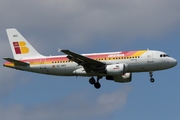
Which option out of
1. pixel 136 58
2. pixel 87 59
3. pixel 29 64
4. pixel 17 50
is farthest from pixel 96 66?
pixel 17 50

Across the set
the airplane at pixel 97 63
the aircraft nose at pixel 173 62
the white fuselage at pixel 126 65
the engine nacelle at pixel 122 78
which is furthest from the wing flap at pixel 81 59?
the aircraft nose at pixel 173 62

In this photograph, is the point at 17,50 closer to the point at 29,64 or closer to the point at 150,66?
the point at 29,64

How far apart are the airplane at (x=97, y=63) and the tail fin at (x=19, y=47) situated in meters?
0.83

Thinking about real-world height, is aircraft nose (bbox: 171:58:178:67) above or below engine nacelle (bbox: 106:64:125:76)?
above

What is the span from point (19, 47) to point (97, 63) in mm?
14738

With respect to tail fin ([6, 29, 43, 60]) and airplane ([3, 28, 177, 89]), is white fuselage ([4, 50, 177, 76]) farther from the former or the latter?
tail fin ([6, 29, 43, 60])

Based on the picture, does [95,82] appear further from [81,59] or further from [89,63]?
[81,59]

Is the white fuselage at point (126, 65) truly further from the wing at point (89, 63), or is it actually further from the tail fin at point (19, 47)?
the tail fin at point (19, 47)

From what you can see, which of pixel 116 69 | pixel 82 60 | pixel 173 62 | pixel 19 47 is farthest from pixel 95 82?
pixel 19 47

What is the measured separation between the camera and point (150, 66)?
51.4 metres

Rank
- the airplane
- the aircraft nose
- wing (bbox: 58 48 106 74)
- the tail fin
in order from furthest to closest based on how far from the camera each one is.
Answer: the tail fin, the aircraft nose, the airplane, wing (bbox: 58 48 106 74)

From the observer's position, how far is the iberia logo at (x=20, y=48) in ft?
190

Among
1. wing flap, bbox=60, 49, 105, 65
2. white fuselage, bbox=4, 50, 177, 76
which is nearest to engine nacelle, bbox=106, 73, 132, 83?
white fuselage, bbox=4, 50, 177, 76

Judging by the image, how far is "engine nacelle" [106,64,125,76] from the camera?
50.4m
